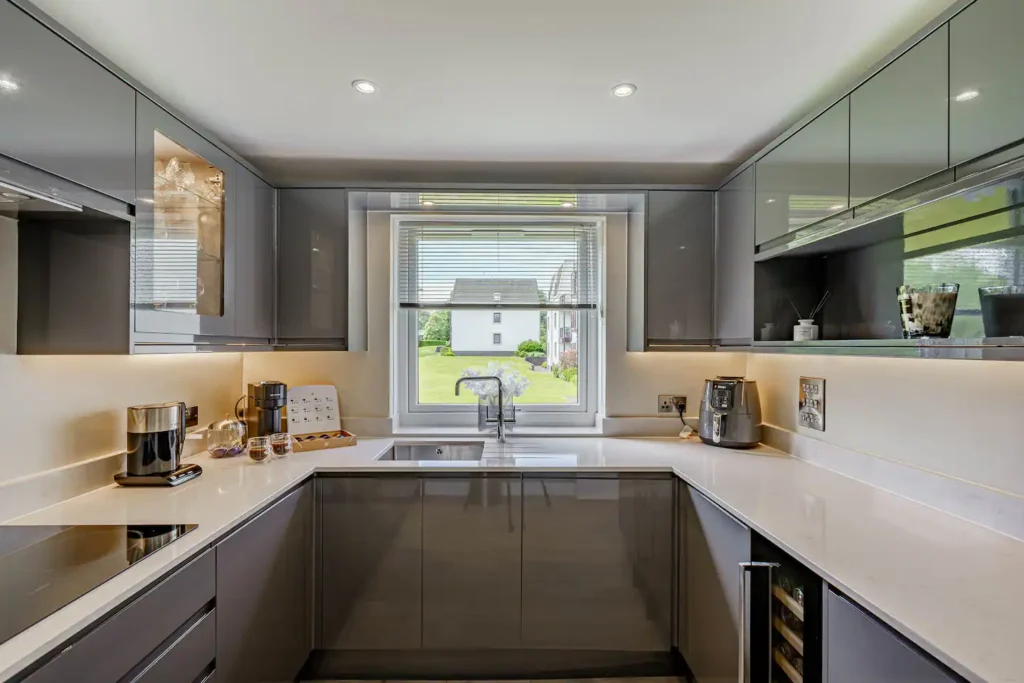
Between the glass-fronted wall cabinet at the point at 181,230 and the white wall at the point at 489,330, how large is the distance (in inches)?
47.6

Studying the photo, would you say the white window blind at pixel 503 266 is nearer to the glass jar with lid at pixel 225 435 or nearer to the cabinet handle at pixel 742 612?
the glass jar with lid at pixel 225 435

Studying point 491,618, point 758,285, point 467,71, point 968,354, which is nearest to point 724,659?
point 491,618

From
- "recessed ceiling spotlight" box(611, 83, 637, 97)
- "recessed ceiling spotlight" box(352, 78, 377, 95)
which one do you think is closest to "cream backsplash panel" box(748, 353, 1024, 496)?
"recessed ceiling spotlight" box(611, 83, 637, 97)

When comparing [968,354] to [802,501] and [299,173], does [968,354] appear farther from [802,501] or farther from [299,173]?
[299,173]

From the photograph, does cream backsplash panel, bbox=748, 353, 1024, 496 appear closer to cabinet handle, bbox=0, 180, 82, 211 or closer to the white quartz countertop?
the white quartz countertop

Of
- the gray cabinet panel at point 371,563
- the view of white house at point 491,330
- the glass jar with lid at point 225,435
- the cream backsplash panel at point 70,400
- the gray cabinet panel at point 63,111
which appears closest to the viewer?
the gray cabinet panel at point 63,111

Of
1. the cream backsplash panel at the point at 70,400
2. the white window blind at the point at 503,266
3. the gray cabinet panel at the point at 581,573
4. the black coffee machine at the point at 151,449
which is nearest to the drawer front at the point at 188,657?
the black coffee machine at the point at 151,449

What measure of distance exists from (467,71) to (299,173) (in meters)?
1.32

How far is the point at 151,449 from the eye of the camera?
167 cm

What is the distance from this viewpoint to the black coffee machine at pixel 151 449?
165 centimetres

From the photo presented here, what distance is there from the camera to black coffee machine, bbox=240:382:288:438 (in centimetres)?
228

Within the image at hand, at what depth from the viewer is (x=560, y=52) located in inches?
57.0

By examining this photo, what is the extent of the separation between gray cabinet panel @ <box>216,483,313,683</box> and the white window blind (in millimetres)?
1282

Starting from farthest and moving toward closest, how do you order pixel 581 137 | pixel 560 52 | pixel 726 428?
1. pixel 726 428
2. pixel 581 137
3. pixel 560 52
